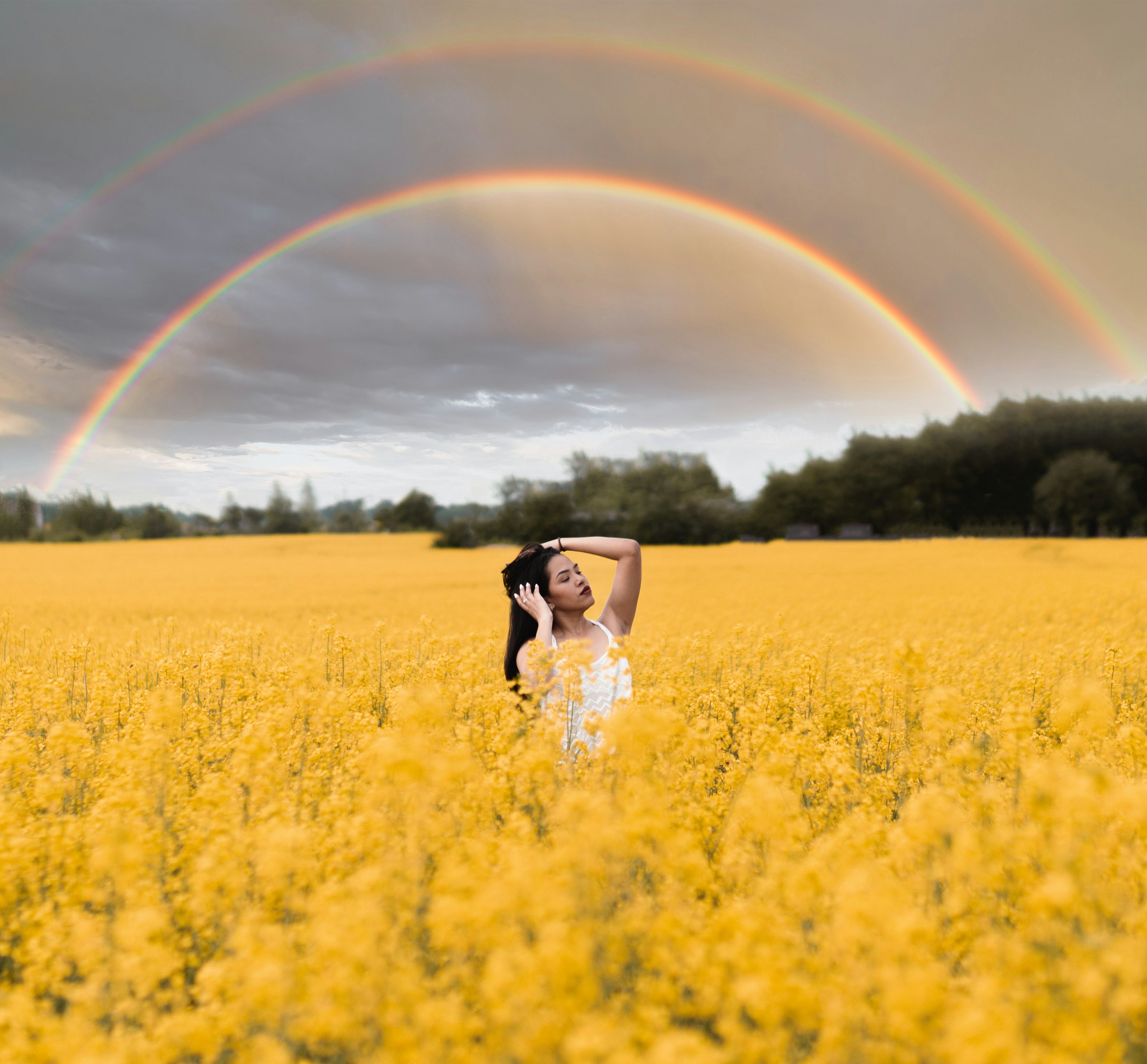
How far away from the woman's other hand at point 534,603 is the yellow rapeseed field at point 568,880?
779 millimetres

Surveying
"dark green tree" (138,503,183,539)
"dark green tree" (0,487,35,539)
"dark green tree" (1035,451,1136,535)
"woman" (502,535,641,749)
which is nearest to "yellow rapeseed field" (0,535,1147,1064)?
"woman" (502,535,641,749)

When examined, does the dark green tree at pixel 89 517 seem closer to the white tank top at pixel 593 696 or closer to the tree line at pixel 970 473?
the tree line at pixel 970 473

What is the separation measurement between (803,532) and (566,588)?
58.1m

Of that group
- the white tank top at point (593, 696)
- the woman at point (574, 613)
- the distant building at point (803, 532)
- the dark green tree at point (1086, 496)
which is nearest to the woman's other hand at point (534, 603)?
the woman at point (574, 613)

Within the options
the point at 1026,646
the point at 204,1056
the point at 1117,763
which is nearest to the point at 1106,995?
the point at 204,1056

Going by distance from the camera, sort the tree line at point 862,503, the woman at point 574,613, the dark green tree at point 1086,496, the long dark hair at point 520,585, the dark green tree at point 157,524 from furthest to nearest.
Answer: the dark green tree at point 157,524, the tree line at point 862,503, the dark green tree at point 1086,496, the long dark hair at point 520,585, the woman at point 574,613

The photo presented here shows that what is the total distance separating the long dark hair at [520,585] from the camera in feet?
16.9

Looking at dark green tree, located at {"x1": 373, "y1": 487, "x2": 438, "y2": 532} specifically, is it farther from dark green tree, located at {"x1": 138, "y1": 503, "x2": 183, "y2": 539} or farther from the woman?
the woman

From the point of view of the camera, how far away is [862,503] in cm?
6081

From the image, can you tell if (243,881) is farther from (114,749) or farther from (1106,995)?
(1106,995)

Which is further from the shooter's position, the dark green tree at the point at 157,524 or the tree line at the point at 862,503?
the dark green tree at the point at 157,524

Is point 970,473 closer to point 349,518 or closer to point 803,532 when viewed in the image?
point 803,532

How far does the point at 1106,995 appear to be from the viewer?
1.88m

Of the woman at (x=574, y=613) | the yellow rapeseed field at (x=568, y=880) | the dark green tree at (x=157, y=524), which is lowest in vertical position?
the yellow rapeseed field at (x=568, y=880)
